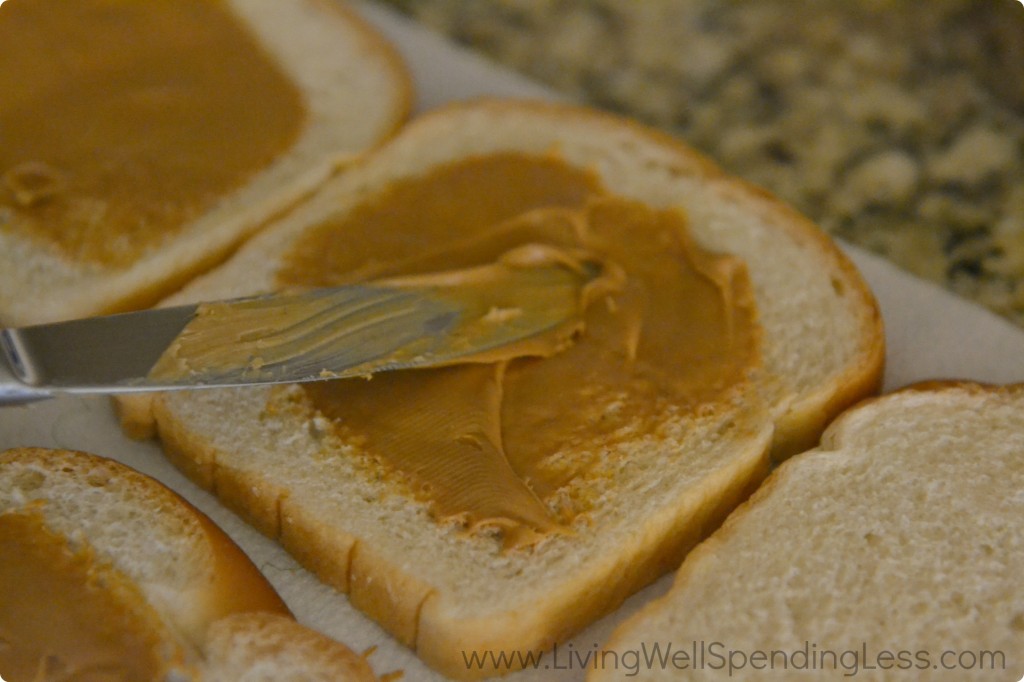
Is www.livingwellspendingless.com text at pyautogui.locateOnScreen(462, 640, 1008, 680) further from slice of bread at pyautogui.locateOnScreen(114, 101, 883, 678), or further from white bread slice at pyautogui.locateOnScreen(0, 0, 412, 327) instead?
white bread slice at pyautogui.locateOnScreen(0, 0, 412, 327)

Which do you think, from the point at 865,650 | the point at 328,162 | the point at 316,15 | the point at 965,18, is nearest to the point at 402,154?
the point at 328,162

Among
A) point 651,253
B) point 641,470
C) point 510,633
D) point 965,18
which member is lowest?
point 510,633

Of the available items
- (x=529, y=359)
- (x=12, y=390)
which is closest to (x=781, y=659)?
(x=529, y=359)

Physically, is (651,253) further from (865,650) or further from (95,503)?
(95,503)

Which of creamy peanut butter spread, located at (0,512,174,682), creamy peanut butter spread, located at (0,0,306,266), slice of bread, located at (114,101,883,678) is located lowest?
creamy peanut butter spread, located at (0,512,174,682)

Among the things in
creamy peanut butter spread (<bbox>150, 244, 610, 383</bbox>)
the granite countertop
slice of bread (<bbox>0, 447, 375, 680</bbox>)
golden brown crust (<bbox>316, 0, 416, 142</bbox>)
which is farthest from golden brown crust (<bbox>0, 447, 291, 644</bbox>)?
the granite countertop

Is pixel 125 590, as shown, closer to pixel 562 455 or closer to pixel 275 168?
pixel 562 455

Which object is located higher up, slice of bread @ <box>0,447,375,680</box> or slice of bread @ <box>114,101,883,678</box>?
slice of bread @ <box>114,101,883,678</box>

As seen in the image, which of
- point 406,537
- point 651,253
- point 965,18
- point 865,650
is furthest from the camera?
point 965,18
